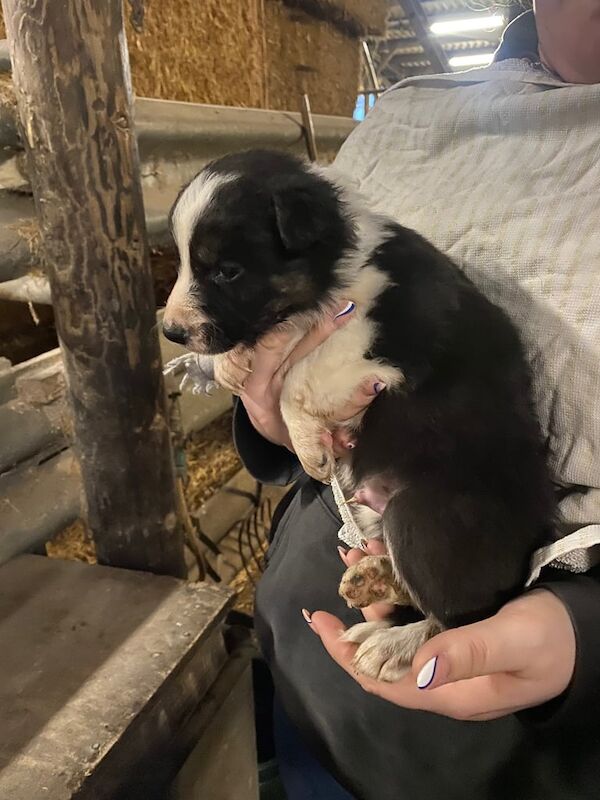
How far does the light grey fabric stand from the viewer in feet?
4.18

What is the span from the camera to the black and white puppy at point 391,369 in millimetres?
1271

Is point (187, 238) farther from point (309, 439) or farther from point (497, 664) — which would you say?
point (497, 664)

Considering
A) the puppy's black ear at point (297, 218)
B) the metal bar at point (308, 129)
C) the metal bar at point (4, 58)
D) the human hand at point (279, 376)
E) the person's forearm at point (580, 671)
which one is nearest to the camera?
the person's forearm at point (580, 671)

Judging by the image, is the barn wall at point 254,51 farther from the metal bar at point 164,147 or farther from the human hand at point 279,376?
the human hand at point 279,376

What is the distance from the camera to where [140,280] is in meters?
1.79

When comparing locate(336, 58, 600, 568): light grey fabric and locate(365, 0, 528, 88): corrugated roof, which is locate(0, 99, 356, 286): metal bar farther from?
locate(365, 0, 528, 88): corrugated roof

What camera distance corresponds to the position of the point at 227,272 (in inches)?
54.8

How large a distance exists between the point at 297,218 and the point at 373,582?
791 mm

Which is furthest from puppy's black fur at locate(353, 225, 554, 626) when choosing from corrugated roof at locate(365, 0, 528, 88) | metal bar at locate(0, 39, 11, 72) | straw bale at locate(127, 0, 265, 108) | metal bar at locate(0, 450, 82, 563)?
corrugated roof at locate(365, 0, 528, 88)

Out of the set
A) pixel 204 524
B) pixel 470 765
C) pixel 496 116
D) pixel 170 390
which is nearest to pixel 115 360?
pixel 170 390

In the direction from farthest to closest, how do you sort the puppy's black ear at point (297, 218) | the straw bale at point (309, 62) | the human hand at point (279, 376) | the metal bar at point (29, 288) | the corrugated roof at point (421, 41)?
the corrugated roof at point (421, 41)
the straw bale at point (309, 62)
the metal bar at point (29, 288)
the human hand at point (279, 376)
the puppy's black ear at point (297, 218)

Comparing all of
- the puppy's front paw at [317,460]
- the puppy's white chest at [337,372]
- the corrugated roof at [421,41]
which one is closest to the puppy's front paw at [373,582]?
the puppy's front paw at [317,460]

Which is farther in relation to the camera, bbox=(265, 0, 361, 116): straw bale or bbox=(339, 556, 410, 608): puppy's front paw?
bbox=(265, 0, 361, 116): straw bale

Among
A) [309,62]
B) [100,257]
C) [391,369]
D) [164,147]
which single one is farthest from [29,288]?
[309,62]
